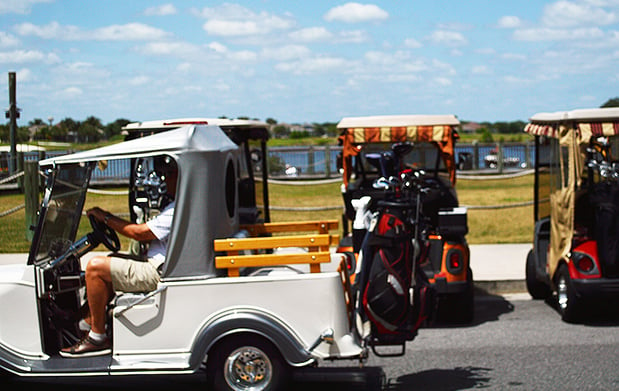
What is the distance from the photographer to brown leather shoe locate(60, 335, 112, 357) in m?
5.47

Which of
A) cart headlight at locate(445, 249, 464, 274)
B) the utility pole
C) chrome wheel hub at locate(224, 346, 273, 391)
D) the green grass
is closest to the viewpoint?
chrome wheel hub at locate(224, 346, 273, 391)

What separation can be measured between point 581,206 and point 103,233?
4990mm

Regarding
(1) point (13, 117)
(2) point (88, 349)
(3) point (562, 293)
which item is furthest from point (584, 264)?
(1) point (13, 117)

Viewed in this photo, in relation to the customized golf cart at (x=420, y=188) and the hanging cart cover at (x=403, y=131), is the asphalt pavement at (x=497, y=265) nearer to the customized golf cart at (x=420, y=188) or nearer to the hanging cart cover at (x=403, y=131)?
the customized golf cart at (x=420, y=188)

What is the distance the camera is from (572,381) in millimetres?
Result: 6172

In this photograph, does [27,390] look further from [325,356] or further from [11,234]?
[11,234]

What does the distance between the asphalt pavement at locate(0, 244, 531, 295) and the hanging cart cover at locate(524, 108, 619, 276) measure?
139cm

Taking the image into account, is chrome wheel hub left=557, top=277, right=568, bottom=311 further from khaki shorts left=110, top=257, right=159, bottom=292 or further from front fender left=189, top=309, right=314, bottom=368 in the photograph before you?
khaki shorts left=110, top=257, right=159, bottom=292

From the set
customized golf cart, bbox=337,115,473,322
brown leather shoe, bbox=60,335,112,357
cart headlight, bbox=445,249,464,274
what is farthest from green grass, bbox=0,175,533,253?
cart headlight, bbox=445,249,464,274

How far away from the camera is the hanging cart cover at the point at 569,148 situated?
Answer: 790 centimetres

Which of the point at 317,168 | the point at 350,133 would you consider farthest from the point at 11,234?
the point at 317,168

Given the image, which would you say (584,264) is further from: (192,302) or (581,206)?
(192,302)

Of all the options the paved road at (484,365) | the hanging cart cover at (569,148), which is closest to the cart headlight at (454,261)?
the paved road at (484,365)

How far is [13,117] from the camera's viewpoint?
898cm
